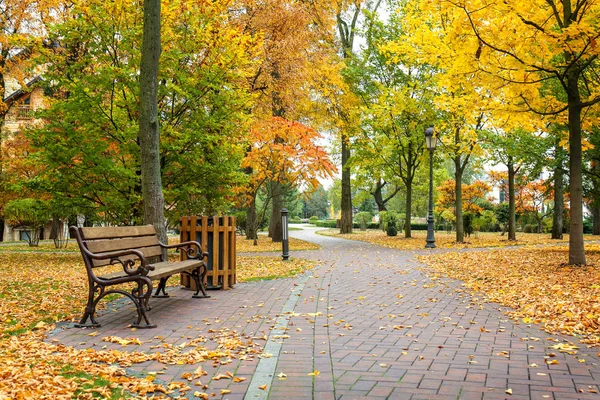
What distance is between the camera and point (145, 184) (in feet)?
29.8

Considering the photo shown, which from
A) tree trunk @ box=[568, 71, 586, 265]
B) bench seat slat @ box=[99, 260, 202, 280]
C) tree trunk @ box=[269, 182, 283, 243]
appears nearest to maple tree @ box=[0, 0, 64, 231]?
tree trunk @ box=[269, 182, 283, 243]

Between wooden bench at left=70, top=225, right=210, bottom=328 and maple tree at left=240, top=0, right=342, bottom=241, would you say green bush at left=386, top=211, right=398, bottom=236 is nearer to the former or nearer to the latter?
maple tree at left=240, top=0, right=342, bottom=241

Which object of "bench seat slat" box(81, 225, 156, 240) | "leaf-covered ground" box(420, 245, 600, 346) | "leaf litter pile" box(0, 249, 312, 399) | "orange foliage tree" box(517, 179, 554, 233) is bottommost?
"leaf litter pile" box(0, 249, 312, 399)

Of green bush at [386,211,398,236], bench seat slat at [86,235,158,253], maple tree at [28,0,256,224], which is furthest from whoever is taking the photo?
green bush at [386,211,398,236]

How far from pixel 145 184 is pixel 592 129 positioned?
1022 centimetres

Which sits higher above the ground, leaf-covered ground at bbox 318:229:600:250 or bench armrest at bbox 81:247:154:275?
bench armrest at bbox 81:247:154:275

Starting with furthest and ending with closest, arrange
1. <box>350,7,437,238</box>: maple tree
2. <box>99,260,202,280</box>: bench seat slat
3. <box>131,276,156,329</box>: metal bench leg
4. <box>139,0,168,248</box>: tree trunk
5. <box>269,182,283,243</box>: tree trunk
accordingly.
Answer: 1. <box>350,7,437,238</box>: maple tree
2. <box>269,182,283,243</box>: tree trunk
3. <box>139,0,168,248</box>: tree trunk
4. <box>99,260,202,280</box>: bench seat slat
5. <box>131,276,156,329</box>: metal bench leg

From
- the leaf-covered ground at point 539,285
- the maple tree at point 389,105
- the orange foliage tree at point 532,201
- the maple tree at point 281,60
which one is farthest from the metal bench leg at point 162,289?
the orange foliage tree at point 532,201

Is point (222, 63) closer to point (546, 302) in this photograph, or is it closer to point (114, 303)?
point (114, 303)

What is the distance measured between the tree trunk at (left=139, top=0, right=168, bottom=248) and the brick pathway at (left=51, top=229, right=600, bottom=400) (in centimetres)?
197

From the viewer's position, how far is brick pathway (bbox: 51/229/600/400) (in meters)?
3.56

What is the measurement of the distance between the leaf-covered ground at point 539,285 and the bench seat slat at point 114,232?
16.4ft

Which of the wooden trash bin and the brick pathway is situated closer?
the brick pathway

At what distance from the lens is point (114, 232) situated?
20.6 feet
